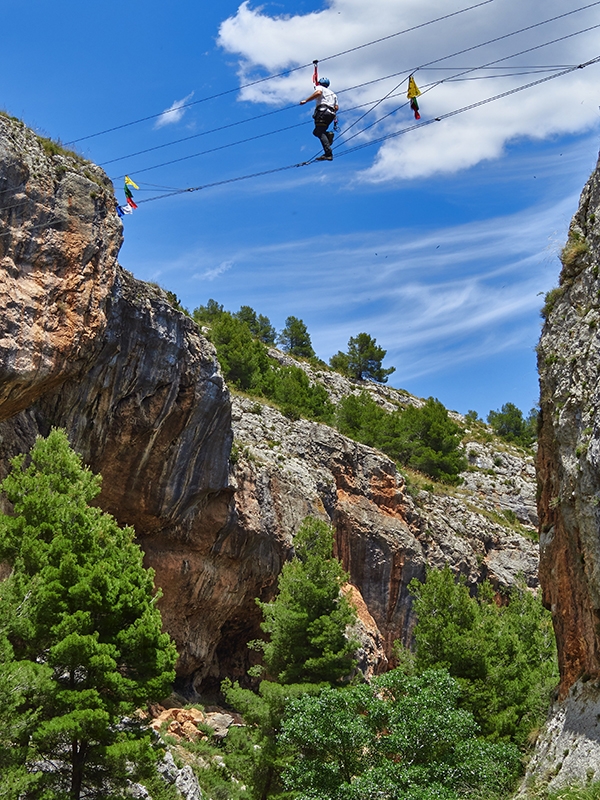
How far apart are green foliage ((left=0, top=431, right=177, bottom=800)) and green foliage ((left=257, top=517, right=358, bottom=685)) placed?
5.78m

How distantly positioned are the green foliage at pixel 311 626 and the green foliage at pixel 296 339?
51452 mm

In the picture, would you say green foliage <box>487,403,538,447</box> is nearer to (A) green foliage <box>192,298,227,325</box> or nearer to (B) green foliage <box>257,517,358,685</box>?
(A) green foliage <box>192,298,227,325</box>

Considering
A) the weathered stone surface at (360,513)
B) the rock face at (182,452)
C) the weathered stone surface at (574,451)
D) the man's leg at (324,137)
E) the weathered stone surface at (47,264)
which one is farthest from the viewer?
the weathered stone surface at (360,513)

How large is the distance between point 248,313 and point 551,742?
214ft

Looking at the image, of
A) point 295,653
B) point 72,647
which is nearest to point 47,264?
point 72,647

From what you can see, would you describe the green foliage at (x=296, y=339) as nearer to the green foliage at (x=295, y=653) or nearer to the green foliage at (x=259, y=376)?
the green foliage at (x=259, y=376)

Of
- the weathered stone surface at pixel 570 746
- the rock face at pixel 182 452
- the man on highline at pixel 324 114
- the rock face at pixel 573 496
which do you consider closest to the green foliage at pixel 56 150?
the rock face at pixel 182 452

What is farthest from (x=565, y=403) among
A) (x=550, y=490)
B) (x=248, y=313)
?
(x=248, y=313)

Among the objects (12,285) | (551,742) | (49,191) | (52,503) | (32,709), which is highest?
(49,191)

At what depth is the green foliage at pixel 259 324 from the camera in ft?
250

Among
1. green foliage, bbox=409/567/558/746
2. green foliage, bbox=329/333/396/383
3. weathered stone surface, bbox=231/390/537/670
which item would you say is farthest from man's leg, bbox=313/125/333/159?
green foliage, bbox=329/333/396/383

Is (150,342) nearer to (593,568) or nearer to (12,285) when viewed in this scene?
(12,285)

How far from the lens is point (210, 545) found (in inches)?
1189

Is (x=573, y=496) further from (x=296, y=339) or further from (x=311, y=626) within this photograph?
(x=296, y=339)
